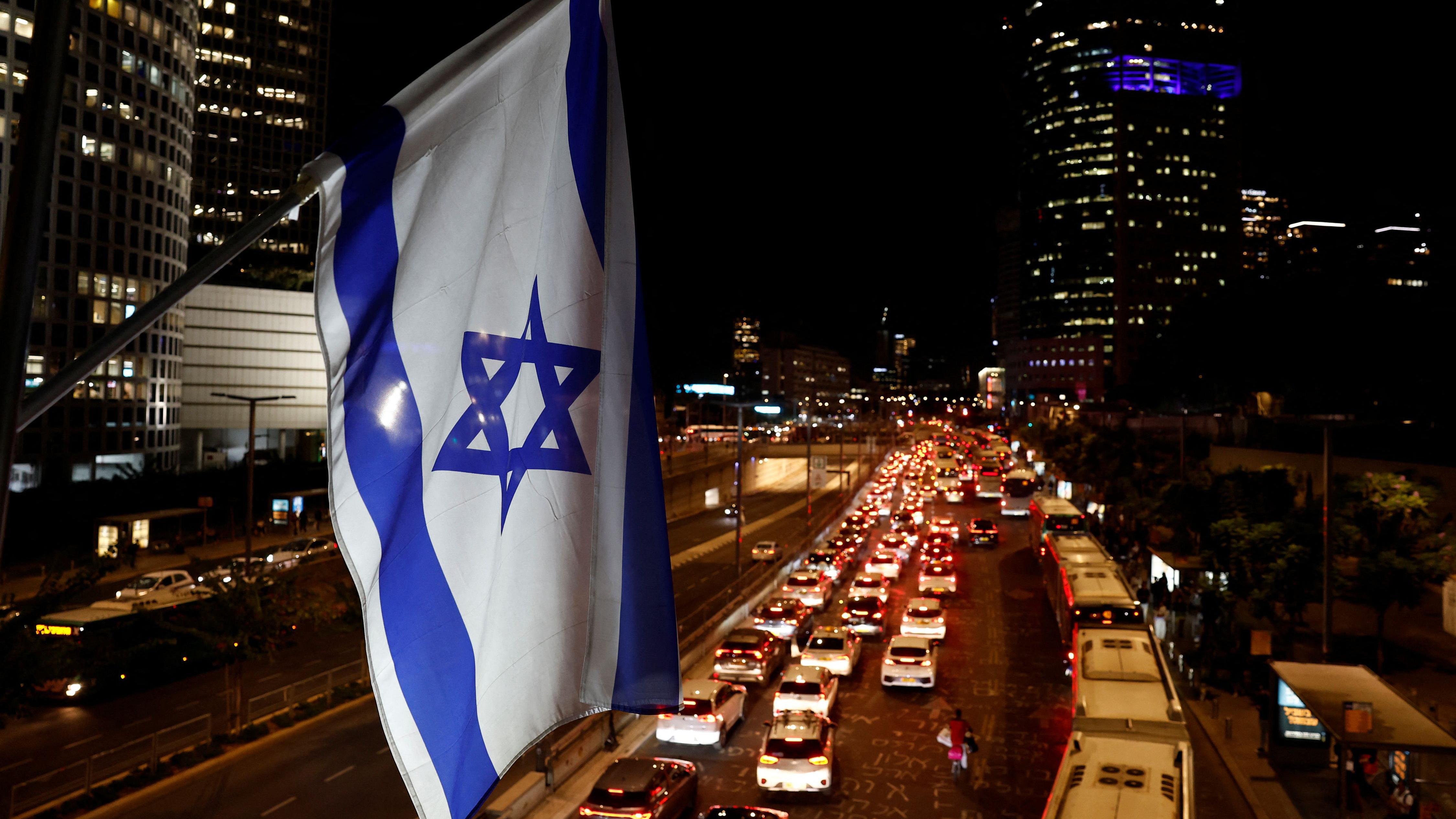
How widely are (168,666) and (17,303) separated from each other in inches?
1084

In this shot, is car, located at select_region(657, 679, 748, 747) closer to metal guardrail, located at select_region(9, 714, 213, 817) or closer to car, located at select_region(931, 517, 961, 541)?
metal guardrail, located at select_region(9, 714, 213, 817)

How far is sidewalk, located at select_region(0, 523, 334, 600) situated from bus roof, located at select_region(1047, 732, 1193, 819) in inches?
1175

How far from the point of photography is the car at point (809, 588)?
116ft

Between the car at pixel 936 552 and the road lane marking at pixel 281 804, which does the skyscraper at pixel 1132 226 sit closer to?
the car at pixel 936 552

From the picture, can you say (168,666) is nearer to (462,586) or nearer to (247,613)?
(247,613)

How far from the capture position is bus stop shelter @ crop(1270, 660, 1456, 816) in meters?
13.8

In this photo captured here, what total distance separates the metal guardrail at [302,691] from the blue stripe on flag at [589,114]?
19419mm

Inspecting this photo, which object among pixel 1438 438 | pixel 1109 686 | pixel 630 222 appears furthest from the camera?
pixel 1438 438

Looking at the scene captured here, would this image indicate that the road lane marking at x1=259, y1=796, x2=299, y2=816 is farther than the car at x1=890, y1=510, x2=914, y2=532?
No

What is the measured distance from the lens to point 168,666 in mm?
26047

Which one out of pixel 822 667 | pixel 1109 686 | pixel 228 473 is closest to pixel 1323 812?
pixel 1109 686

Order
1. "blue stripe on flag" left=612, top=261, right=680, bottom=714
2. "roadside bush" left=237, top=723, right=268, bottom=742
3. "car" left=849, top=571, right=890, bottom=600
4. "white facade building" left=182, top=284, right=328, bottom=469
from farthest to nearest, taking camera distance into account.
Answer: "white facade building" left=182, top=284, right=328, bottom=469 → "car" left=849, top=571, right=890, bottom=600 → "roadside bush" left=237, top=723, right=268, bottom=742 → "blue stripe on flag" left=612, top=261, right=680, bottom=714

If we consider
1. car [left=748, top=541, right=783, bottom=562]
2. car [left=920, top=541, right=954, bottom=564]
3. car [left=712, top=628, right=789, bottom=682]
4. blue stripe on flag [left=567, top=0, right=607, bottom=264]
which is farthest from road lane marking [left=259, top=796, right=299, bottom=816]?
car [left=748, top=541, right=783, bottom=562]

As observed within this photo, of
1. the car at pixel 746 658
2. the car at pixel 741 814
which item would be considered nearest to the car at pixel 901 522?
the car at pixel 746 658
